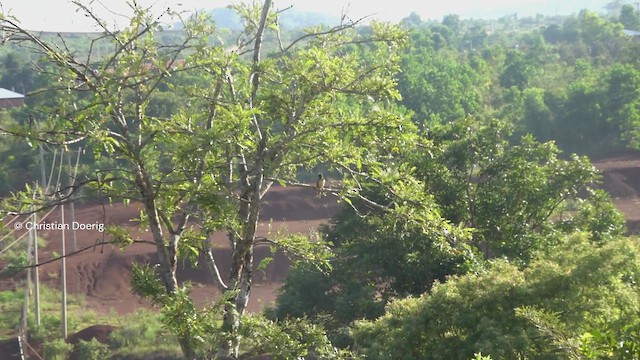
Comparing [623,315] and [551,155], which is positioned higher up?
[551,155]

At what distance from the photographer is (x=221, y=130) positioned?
16.1 ft

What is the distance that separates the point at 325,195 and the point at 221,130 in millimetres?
2038

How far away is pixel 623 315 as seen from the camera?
23.4 ft

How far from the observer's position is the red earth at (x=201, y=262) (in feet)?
73.3

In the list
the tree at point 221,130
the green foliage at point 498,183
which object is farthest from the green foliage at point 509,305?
the green foliage at point 498,183

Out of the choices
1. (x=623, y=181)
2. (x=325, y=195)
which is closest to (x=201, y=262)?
(x=325, y=195)

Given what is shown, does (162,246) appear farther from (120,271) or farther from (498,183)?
(120,271)

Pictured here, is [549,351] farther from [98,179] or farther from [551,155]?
[551,155]

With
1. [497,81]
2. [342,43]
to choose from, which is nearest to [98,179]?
[342,43]

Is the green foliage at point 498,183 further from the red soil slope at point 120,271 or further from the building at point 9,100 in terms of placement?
the building at point 9,100

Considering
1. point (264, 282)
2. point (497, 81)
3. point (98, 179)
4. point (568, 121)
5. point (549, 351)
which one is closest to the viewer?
point (98, 179)

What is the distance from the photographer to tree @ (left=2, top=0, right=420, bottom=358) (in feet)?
16.6

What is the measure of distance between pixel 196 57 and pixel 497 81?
1483 inches

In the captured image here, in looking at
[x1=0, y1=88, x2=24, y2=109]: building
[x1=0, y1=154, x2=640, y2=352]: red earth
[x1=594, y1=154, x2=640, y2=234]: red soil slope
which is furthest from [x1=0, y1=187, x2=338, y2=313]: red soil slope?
[x1=594, y1=154, x2=640, y2=234]: red soil slope
